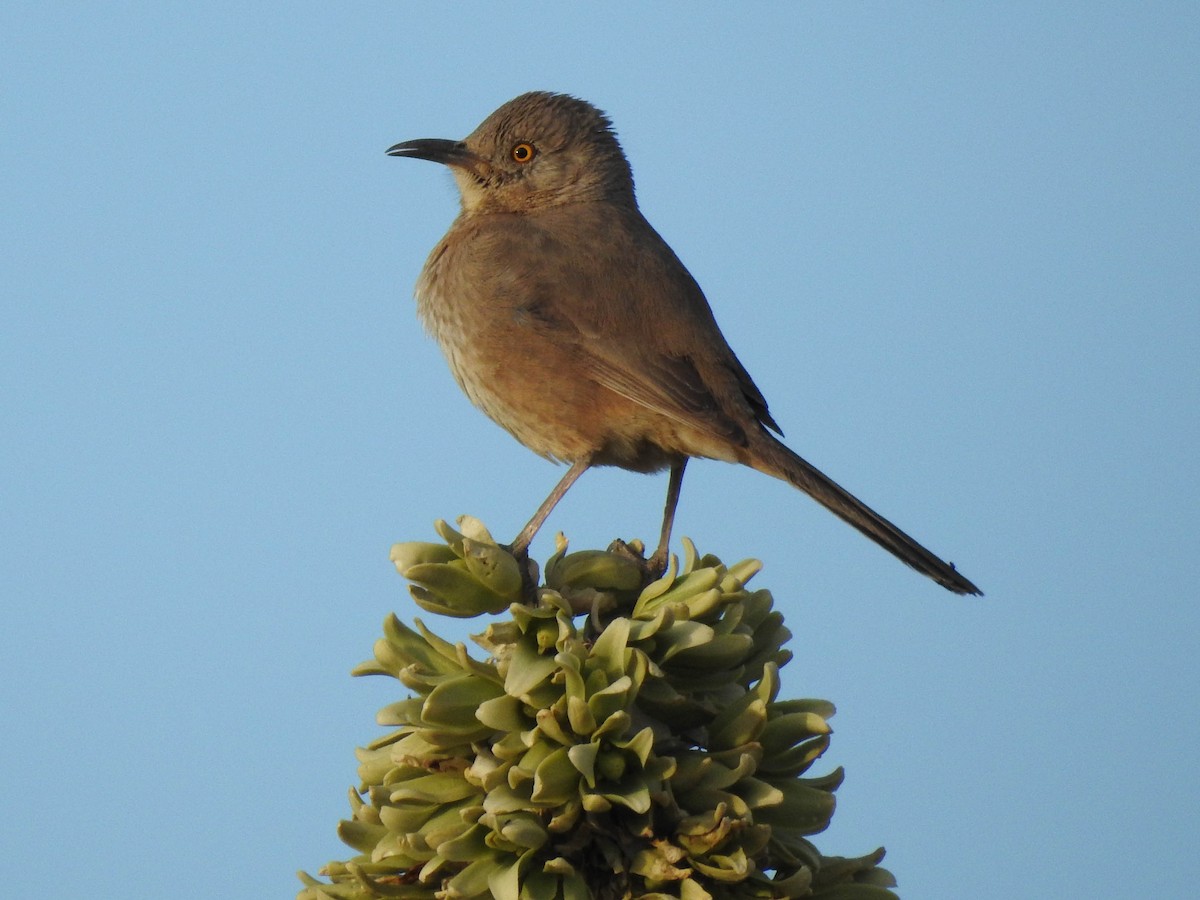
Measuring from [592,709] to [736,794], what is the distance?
305 mm

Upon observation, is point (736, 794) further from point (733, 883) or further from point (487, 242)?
point (487, 242)

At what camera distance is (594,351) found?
505cm

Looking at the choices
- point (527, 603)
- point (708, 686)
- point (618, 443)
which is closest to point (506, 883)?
point (708, 686)

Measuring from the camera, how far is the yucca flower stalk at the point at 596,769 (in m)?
2.38

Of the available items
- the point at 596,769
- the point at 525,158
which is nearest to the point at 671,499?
the point at 525,158

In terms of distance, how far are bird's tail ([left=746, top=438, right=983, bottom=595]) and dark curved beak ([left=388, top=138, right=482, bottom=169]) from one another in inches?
82.2

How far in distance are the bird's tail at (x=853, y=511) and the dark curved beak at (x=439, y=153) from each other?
82.2 inches

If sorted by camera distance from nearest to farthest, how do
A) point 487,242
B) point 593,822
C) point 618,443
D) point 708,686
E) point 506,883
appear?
point 506,883
point 593,822
point 708,686
point 618,443
point 487,242

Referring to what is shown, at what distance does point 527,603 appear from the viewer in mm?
3068

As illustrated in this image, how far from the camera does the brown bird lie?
15.9 feet

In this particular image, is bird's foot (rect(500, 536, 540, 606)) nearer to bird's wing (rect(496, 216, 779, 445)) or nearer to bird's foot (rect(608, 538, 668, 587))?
bird's foot (rect(608, 538, 668, 587))

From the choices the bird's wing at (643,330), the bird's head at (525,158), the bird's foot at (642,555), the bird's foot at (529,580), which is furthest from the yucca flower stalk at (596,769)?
the bird's head at (525,158)

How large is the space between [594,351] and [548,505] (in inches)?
24.6

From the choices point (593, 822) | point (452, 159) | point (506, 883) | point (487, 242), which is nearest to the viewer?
point (506, 883)
